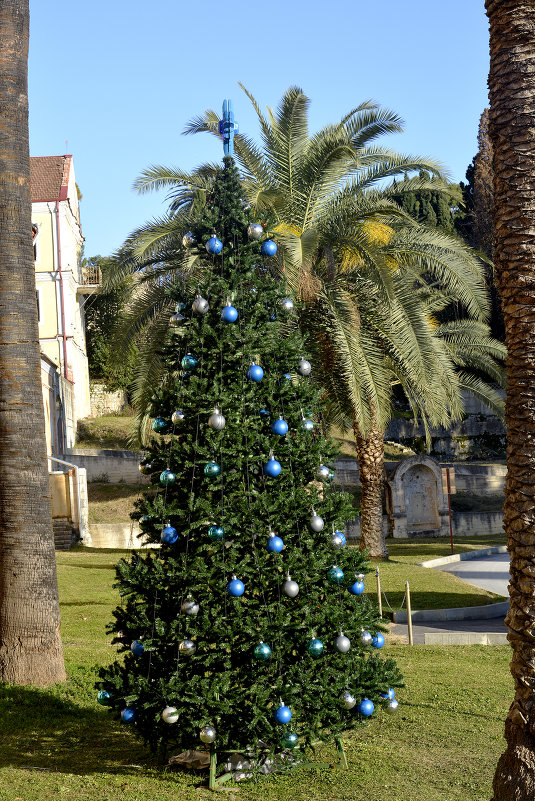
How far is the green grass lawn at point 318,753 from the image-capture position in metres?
5.11

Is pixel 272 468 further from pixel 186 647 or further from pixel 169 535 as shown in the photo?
pixel 186 647

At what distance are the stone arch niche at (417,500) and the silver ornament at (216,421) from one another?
24.4 meters

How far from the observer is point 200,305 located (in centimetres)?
568

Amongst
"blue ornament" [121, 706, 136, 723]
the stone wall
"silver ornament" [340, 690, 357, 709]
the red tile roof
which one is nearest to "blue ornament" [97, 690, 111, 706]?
"blue ornament" [121, 706, 136, 723]

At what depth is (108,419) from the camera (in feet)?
133

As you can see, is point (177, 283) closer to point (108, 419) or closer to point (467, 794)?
point (467, 794)

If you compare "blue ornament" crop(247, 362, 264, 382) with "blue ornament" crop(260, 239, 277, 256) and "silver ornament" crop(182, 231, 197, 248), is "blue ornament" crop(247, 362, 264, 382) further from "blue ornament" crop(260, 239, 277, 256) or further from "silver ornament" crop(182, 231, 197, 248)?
"silver ornament" crop(182, 231, 197, 248)

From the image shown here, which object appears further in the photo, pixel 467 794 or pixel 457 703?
pixel 457 703

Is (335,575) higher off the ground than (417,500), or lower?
higher

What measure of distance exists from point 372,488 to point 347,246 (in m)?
6.89

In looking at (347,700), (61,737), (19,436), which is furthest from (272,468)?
(19,436)

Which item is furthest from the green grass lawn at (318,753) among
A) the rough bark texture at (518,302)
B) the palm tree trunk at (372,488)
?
the palm tree trunk at (372,488)

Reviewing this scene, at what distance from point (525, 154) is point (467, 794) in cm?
386

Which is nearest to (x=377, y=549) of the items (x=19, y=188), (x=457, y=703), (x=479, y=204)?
(x=457, y=703)
